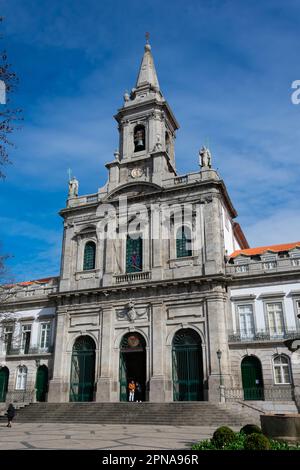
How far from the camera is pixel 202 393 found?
26.8 meters

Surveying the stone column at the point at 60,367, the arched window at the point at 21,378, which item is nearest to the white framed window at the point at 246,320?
the stone column at the point at 60,367

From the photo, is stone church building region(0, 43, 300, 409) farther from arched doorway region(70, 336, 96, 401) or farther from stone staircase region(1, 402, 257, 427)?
stone staircase region(1, 402, 257, 427)

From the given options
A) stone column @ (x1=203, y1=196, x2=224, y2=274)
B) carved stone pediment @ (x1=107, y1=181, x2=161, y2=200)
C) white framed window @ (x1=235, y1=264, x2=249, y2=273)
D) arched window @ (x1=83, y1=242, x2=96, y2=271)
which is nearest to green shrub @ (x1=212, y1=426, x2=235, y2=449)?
stone column @ (x1=203, y1=196, x2=224, y2=274)

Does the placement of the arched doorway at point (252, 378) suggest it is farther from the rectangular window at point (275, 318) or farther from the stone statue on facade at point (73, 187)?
the stone statue on facade at point (73, 187)

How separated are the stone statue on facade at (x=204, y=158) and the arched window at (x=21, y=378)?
20309mm

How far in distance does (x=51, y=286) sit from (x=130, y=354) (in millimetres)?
8912

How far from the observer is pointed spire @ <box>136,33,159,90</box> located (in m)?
39.9

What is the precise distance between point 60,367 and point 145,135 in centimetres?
1976

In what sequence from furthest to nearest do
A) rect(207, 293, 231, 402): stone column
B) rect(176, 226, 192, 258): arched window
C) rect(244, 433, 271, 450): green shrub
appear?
rect(176, 226, 192, 258): arched window, rect(207, 293, 231, 402): stone column, rect(244, 433, 271, 450): green shrub

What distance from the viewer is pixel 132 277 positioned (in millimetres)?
31016

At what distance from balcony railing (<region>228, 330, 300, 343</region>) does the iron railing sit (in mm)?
Answer: 2790

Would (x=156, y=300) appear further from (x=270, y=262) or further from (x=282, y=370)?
(x=282, y=370)

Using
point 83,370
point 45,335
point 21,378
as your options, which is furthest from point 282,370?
point 21,378
